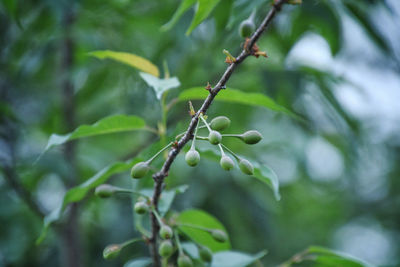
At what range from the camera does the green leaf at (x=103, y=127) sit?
0.70m

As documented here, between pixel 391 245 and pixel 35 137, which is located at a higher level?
pixel 35 137

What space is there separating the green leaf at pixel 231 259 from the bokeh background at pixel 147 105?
0.44m

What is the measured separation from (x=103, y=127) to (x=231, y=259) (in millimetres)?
391

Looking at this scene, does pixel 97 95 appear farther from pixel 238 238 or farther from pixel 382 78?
pixel 382 78

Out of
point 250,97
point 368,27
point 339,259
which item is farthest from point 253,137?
point 368,27

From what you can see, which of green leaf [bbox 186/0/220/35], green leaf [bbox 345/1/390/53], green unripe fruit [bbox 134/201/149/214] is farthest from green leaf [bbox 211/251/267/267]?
green leaf [bbox 345/1/390/53]

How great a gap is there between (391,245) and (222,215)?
155 centimetres

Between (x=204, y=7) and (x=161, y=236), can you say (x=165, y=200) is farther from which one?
(x=204, y=7)

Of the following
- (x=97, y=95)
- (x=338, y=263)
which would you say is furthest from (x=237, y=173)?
(x=338, y=263)

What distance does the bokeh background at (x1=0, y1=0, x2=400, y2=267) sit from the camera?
116 cm

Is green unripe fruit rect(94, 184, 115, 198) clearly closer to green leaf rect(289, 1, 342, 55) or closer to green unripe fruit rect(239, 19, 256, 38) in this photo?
green unripe fruit rect(239, 19, 256, 38)

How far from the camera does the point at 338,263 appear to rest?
84cm

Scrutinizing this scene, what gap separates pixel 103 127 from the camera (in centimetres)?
75

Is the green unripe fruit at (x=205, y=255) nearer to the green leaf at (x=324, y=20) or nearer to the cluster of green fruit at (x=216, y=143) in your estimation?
the cluster of green fruit at (x=216, y=143)
